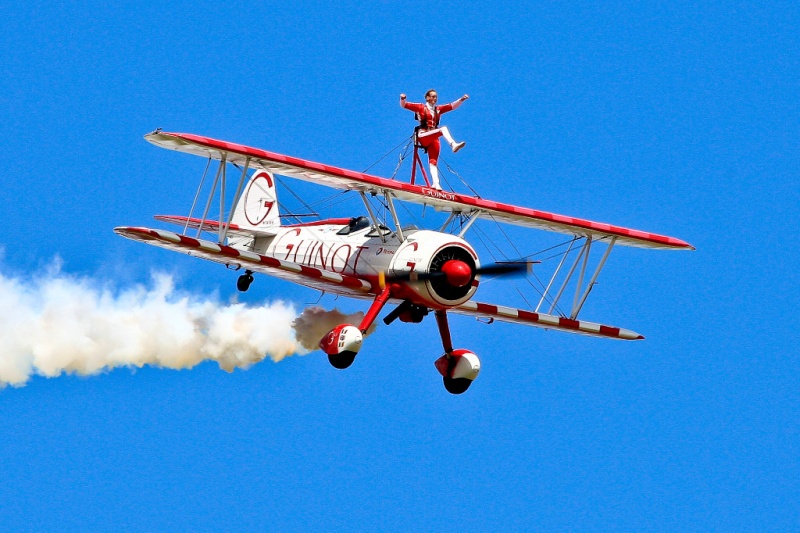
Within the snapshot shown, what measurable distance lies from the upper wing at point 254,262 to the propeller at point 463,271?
1.43m

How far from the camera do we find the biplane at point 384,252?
30.1 m

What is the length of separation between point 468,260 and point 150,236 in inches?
218

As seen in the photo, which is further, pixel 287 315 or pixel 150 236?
pixel 287 315

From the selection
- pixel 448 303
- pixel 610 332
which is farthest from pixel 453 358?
pixel 610 332

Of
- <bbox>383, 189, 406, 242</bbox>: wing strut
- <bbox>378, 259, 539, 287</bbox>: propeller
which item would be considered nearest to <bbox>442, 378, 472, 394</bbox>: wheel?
<bbox>378, 259, 539, 287</bbox>: propeller

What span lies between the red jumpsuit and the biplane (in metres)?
0.35

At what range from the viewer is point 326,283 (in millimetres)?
31297

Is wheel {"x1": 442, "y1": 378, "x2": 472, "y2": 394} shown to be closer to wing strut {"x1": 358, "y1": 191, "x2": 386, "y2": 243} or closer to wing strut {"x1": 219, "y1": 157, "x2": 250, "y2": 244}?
wing strut {"x1": 358, "y1": 191, "x2": 386, "y2": 243}

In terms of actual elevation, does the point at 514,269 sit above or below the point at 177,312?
below

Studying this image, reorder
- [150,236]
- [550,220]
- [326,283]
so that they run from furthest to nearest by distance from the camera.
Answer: [550,220]
[326,283]
[150,236]

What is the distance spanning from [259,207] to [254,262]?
544cm

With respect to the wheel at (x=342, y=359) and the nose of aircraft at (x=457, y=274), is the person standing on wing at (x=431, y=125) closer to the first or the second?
the nose of aircraft at (x=457, y=274)

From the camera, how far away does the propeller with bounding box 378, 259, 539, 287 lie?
3003 centimetres

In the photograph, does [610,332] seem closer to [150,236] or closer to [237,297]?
[237,297]
